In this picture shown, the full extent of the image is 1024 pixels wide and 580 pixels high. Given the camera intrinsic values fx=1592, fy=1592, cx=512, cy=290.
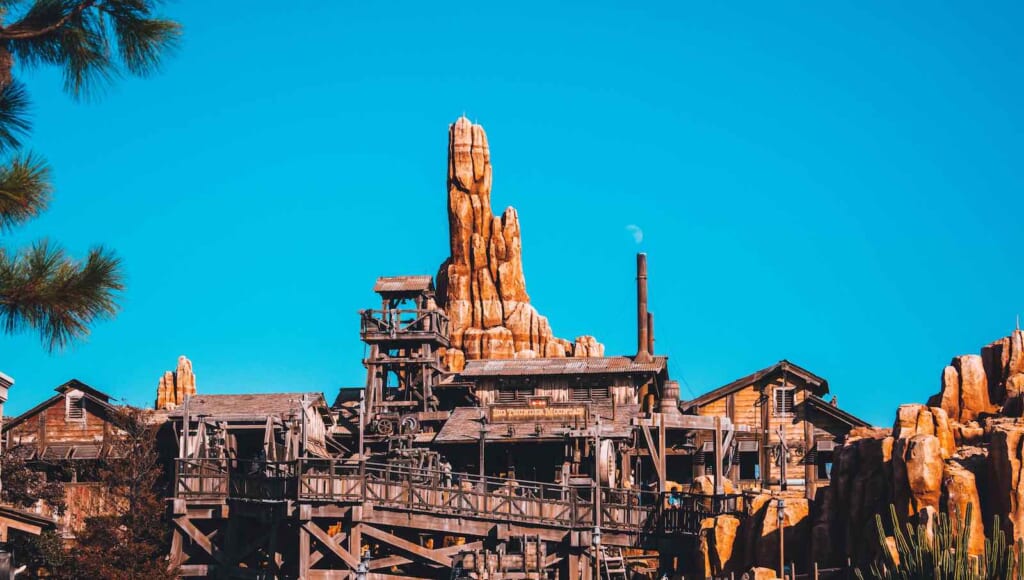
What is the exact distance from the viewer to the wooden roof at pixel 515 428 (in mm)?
57938

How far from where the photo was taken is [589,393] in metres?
68.4

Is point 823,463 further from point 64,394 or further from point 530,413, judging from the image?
point 64,394

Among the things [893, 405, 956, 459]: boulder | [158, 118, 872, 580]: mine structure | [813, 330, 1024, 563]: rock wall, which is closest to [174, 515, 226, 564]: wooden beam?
[158, 118, 872, 580]: mine structure

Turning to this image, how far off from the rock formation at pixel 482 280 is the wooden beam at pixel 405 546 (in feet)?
146

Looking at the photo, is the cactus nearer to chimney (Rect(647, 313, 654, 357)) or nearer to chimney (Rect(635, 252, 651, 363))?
chimney (Rect(635, 252, 651, 363))

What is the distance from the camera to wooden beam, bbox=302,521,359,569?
155 ft

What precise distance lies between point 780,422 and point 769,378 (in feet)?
6.26

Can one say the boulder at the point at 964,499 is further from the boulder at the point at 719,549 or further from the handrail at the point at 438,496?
the handrail at the point at 438,496

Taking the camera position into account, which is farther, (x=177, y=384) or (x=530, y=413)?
(x=177, y=384)

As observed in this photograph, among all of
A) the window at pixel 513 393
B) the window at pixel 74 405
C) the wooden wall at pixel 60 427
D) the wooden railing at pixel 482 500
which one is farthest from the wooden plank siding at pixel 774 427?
the window at pixel 74 405

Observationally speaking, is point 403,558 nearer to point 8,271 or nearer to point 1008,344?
point 1008,344

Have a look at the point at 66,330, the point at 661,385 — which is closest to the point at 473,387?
the point at 661,385

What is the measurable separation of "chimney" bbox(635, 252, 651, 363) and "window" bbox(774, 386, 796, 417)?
626cm

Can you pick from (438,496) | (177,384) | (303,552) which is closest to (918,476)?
(438,496)
